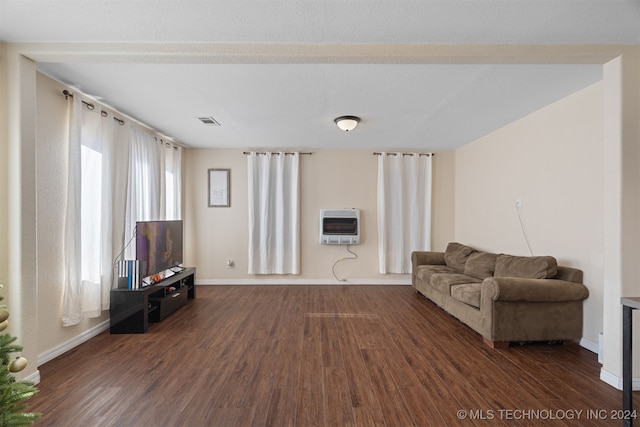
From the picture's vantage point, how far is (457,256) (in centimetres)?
467

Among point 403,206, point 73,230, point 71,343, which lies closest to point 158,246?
point 73,230

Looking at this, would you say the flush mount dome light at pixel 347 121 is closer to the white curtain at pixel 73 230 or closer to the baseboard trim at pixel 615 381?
the white curtain at pixel 73 230

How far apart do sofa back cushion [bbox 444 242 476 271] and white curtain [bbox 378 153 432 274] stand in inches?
26.2

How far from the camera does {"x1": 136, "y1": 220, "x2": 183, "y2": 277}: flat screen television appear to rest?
359 centimetres

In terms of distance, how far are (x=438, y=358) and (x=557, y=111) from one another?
2.93 metres

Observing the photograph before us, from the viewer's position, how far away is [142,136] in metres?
4.08

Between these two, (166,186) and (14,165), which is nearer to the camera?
(14,165)

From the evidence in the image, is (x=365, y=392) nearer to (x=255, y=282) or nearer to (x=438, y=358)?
(x=438, y=358)

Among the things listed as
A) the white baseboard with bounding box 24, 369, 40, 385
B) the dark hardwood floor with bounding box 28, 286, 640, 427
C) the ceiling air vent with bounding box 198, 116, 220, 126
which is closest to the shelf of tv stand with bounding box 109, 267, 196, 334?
the dark hardwood floor with bounding box 28, 286, 640, 427

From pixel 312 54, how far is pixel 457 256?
379 centimetres

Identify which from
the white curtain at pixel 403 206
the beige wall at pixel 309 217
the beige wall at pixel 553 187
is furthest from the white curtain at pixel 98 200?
the beige wall at pixel 553 187

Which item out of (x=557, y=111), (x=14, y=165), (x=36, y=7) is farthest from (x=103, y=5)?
(x=557, y=111)

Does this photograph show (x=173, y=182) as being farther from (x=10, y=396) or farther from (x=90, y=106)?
(x=10, y=396)

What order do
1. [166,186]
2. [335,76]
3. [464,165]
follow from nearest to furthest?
[335,76]
[166,186]
[464,165]
